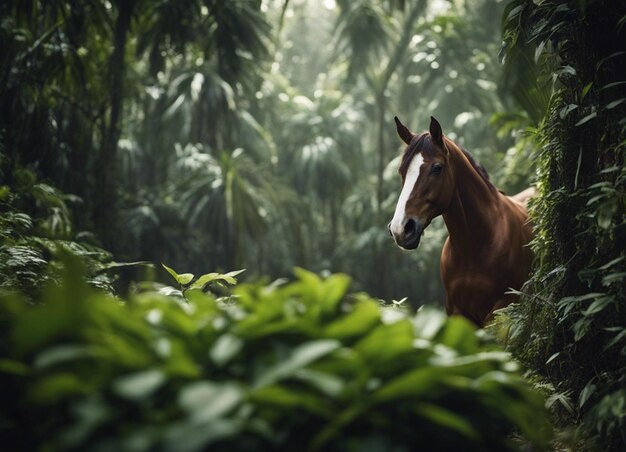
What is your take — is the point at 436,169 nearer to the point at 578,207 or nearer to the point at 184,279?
the point at 578,207

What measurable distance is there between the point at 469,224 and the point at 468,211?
108 mm

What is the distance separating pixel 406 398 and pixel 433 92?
36.0 m

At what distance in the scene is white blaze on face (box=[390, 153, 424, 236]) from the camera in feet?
14.7

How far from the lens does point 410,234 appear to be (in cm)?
454

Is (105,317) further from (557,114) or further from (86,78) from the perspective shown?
(86,78)

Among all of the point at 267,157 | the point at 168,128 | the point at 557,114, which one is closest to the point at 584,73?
the point at 557,114

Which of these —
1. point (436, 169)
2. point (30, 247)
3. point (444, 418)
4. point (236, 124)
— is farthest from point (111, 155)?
point (236, 124)

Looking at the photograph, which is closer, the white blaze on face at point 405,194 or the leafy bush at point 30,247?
the leafy bush at point 30,247

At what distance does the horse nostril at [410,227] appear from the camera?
4.53 m

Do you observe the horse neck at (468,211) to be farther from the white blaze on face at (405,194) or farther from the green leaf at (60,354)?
the green leaf at (60,354)

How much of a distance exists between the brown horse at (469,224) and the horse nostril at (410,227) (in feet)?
0.43

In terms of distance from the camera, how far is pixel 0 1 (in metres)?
9.62

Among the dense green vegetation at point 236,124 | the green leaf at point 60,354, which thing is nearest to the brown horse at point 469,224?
the green leaf at point 60,354

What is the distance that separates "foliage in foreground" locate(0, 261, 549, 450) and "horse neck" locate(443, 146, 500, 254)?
10.3 feet
